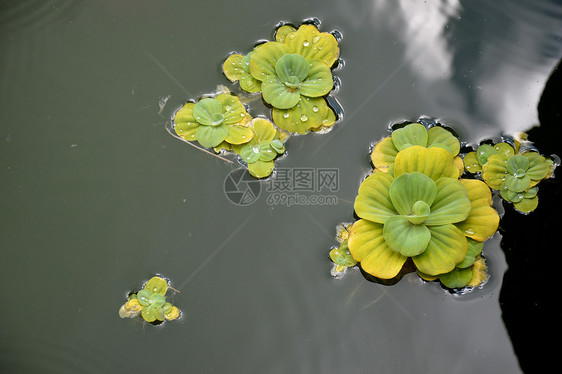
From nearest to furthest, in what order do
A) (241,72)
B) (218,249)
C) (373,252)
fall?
(373,252) < (218,249) < (241,72)

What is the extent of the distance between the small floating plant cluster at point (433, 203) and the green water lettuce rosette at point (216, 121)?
0.52 meters

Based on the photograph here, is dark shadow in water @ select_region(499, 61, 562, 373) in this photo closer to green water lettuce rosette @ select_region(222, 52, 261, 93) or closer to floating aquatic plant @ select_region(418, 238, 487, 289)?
floating aquatic plant @ select_region(418, 238, 487, 289)

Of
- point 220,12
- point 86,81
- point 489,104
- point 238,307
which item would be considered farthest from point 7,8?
point 489,104

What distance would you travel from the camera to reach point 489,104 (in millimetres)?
1884

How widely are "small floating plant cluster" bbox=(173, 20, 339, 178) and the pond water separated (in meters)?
0.07

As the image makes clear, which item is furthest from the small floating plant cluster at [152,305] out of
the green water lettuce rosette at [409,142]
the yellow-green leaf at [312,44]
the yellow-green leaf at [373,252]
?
the yellow-green leaf at [312,44]

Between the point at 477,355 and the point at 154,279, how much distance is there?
1.20m

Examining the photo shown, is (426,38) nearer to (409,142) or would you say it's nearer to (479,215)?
(409,142)

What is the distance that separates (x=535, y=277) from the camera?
68.1 inches

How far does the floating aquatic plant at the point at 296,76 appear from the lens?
5.91ft

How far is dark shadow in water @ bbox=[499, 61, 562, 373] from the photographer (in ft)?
5.53

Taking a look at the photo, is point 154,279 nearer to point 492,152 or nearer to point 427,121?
point 427,121

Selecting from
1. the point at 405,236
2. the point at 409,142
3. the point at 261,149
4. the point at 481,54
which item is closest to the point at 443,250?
the point at 405,236

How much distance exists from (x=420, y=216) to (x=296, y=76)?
0.71 m
